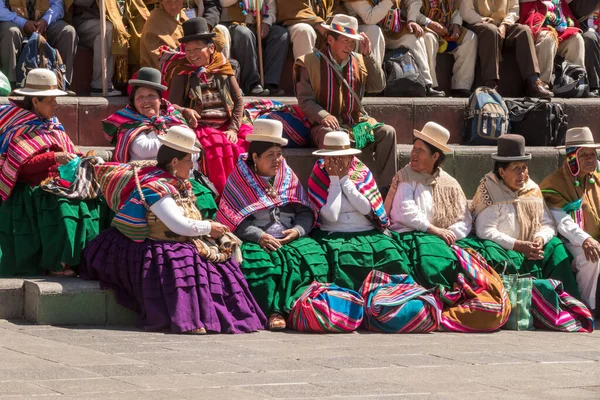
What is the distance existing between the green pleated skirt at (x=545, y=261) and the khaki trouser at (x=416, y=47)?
2.89 metres

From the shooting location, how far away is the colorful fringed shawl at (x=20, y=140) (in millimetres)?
8781

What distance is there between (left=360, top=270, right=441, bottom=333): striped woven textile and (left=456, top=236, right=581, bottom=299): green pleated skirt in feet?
2.53

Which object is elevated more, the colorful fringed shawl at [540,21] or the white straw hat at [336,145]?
the colorful fringed shawl at [540,21]

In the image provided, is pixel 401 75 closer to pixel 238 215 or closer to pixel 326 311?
pixel 238 215

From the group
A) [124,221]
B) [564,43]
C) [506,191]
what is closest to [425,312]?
[506,191]

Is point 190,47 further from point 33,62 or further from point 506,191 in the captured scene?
→ point 506,191

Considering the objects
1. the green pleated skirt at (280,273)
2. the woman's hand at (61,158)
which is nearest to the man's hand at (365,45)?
the green pleated skirt at (280,273)

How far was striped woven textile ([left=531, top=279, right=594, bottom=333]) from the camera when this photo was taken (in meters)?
9.20

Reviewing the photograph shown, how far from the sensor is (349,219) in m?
9.21

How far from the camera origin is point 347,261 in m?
8.97

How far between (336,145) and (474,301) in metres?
1.43

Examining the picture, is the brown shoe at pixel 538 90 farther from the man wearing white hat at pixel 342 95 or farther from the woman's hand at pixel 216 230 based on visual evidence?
the woman's hand at pixel 216 230

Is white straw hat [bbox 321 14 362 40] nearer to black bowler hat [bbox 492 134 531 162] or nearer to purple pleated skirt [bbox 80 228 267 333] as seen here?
black bowler hat [bbox 492 134 531 162]

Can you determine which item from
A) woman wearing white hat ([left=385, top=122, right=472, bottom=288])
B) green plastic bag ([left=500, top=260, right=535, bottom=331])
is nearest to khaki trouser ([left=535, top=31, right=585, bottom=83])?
woman wearing white hat ([left=385, top=122, right=472, bottom=288])
